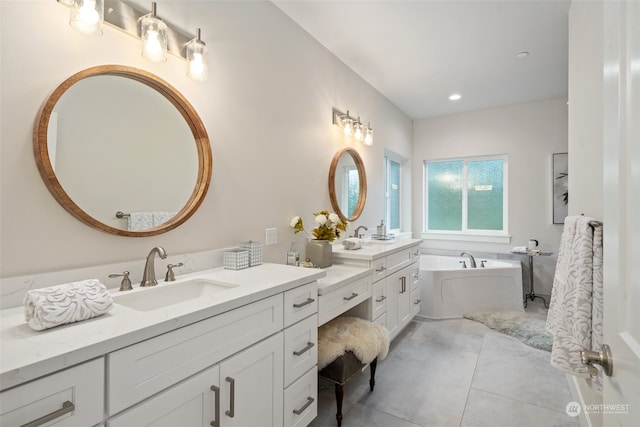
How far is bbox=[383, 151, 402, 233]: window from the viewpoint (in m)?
4.06

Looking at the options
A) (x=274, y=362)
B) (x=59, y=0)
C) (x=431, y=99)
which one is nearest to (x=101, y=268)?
(x=274, y=362)

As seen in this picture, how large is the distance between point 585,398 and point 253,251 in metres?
2.03

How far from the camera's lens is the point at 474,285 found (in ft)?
11.8

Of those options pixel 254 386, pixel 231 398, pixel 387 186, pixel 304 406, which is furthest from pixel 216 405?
pixel 387 186

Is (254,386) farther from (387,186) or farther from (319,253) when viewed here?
(387,186)

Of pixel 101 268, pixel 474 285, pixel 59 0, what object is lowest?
pixel 474 285

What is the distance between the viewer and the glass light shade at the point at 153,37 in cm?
132

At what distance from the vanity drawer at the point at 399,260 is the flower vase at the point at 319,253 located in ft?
1.90

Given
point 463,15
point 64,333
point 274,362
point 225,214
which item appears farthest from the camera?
point 463,15

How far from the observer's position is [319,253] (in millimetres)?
2199

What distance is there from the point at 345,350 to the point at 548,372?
67.3 inches

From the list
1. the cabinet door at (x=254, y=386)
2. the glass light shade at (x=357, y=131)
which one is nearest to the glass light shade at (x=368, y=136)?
the glass light shade at (x=357, y=131)

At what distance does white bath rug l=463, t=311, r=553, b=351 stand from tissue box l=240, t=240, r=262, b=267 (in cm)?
260

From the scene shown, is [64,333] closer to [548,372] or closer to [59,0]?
[59,0]
